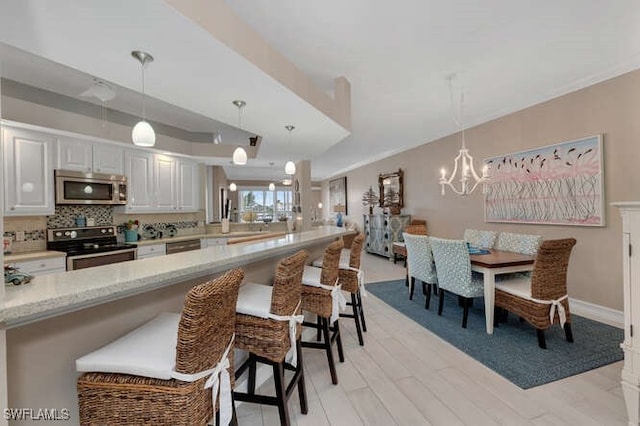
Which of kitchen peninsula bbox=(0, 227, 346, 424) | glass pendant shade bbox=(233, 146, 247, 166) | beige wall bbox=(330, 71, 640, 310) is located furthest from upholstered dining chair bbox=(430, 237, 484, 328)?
kitchen peninsula bbox=(0, 227, 346, 424)

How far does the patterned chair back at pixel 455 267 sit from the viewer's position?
9.69 feet

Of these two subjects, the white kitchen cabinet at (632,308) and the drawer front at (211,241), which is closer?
the white kitchen cabinet at (632,308)

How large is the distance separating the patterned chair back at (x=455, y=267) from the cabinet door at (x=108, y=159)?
431 centimetres

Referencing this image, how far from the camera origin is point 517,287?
2.84m

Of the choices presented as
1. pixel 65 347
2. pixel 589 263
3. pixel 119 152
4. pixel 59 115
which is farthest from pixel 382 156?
pixel 65 347

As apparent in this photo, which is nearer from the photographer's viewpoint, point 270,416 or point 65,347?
point 65,347

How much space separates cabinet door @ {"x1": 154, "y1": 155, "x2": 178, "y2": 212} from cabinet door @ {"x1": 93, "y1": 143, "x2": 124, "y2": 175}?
1.73 ft

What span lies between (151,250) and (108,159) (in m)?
1.37

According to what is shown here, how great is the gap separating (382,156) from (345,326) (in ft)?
18.3

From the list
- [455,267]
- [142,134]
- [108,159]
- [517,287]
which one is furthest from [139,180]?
[517,287]

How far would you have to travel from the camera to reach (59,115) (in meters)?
3.34

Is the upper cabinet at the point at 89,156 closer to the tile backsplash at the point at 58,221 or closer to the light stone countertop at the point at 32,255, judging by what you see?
the tile backsplash at the point at 58,221

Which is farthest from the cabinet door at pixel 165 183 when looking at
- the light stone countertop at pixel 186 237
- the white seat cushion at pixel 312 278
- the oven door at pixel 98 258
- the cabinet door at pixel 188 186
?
the white seat cushion at pixel 312 278

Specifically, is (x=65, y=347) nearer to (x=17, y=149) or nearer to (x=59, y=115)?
(x=17, y=149)
